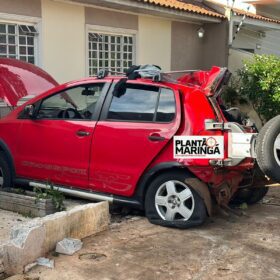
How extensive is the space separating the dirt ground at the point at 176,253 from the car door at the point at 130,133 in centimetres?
58

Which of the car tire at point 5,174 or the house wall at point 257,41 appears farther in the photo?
the house wall at point 257,41

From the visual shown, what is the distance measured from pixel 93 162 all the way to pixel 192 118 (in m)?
1.29

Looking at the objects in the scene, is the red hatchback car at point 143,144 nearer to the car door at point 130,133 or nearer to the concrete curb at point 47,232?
the car door at point 130,133

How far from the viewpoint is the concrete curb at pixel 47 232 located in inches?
159

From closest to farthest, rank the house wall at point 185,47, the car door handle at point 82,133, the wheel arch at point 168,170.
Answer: the wheel arch at point 168,170 → the car door handle at point 82,133 → the house wall at point 185,47

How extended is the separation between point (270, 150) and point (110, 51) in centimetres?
700

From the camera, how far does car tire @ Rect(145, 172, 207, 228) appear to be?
5.20 m

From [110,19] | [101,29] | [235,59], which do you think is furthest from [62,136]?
[235,59]

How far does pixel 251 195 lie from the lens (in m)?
6.46

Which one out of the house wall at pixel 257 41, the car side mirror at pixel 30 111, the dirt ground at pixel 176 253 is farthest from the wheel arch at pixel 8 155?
the house wall at pixel 257 41

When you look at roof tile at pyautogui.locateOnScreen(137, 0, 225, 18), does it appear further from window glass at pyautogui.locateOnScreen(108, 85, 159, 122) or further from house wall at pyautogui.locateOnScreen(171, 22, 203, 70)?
window glass at pyautogui.locateOnScreen(108, 85, 159, 122)

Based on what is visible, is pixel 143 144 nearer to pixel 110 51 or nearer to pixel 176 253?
pixel 176 253


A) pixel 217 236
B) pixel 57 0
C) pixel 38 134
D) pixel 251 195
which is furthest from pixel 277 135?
pixel 57 0

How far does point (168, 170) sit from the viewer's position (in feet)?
17.4
